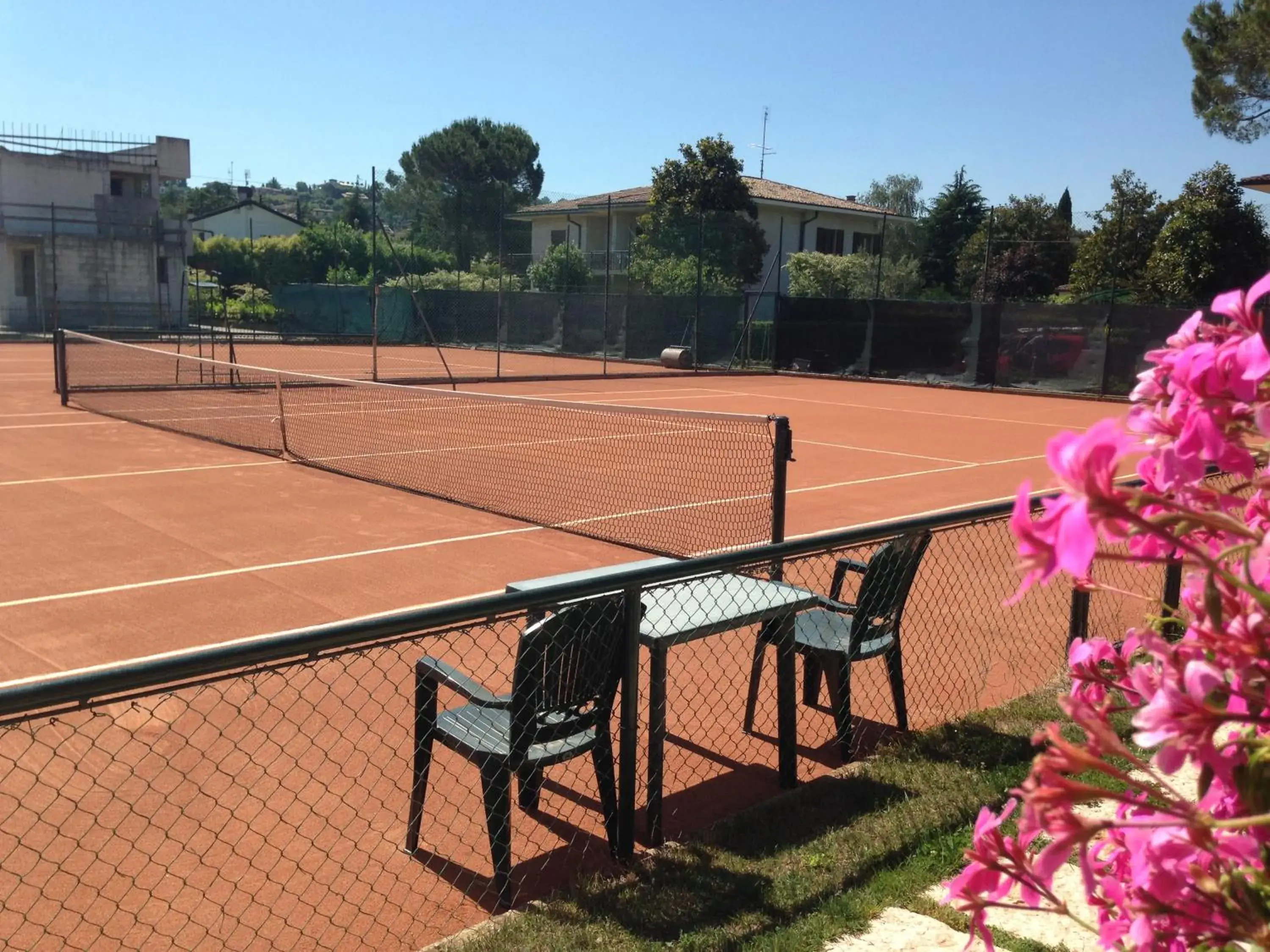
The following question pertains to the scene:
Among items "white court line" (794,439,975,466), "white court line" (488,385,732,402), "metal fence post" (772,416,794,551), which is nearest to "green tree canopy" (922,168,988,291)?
"white court line" (488,385,732,402)

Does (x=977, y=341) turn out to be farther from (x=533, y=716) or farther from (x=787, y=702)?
(x=533, y=716)

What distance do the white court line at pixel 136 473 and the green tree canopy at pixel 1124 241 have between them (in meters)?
25.0

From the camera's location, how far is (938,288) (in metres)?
41.1

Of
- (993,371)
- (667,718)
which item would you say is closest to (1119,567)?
(667,718)

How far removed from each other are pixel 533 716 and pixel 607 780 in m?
0.44

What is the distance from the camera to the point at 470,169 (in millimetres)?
82625

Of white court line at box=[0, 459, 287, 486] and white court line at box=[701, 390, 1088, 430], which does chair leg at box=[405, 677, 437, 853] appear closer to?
white court line at box=[0, 459, 287, 486]

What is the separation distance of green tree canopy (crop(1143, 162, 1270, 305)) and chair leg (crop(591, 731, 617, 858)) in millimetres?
26896

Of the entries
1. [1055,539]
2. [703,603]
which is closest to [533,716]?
[703,603]

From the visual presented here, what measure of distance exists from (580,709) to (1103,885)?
9.45ft

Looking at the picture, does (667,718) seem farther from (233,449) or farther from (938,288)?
(938,288)

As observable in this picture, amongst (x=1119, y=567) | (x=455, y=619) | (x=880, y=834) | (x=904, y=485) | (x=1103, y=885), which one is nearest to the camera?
(x=1103, y=885)

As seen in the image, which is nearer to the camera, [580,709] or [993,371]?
[580,709]

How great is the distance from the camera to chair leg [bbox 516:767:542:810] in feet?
14.7
